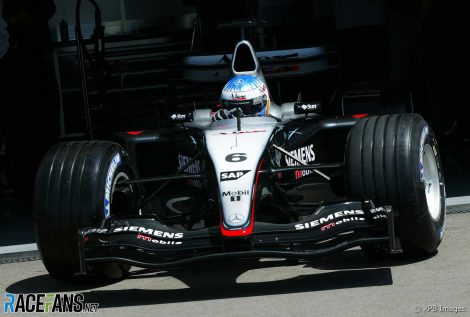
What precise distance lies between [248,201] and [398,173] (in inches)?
33.5

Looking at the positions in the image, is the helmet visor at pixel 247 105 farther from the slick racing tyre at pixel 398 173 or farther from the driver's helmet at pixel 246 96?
the slick racing tyre at pixel 398 173

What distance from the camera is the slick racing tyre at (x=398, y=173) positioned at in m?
6.23

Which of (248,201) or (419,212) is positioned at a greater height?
(248,201)

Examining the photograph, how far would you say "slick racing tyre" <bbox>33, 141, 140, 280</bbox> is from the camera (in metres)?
6.39

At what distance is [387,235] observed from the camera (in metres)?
5.94

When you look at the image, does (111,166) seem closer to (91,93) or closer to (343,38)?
(343,38)

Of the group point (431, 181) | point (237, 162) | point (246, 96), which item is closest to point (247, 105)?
point (246, 96)

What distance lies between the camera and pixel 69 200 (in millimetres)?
6410

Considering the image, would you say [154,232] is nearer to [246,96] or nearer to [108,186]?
[108,186]

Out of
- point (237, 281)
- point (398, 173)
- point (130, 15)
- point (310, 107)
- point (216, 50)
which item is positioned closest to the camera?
point (398, 173)

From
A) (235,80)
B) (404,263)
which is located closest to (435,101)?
→ (235,80)

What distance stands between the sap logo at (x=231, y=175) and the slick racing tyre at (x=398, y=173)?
62cm

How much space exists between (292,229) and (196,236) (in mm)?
517

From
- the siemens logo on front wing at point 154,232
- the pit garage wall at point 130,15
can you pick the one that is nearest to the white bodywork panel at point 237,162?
the siemens logo on front wing at point 154,232
